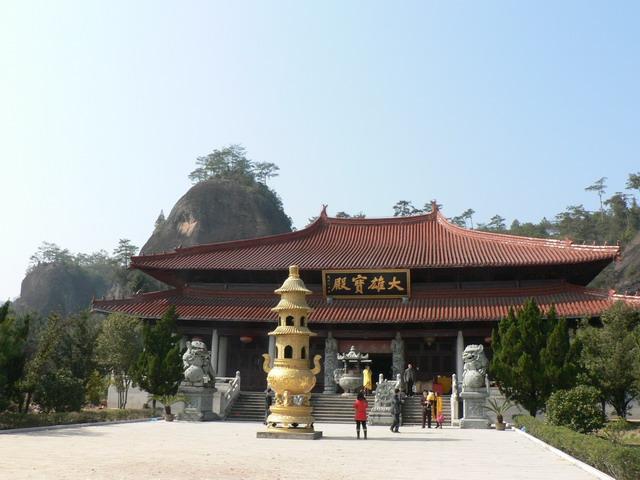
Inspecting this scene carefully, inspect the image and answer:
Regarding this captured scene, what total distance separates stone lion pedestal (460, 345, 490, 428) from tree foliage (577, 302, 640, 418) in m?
3.31

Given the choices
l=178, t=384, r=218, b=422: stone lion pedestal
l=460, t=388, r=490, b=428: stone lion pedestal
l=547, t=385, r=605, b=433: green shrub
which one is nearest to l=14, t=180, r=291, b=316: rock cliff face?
l=178, t=384, r=218, b=422: stone lion pedestal

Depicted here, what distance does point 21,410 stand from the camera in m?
20.2

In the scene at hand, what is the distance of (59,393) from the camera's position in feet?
66.3

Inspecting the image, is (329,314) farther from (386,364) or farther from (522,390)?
(522,390)

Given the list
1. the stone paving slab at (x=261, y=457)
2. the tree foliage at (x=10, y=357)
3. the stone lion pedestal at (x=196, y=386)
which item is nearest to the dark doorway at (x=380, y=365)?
the stone lion pedestal at (x=196, y=386)

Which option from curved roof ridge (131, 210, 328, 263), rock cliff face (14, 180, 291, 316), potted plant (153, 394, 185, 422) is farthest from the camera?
rock cliff face (14, 180, 291, 316)

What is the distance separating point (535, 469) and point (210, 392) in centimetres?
1590

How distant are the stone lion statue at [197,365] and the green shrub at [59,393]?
4226 millimetres

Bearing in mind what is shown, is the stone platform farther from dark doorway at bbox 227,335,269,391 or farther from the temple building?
dark doorway at bbox 227,335,269,391

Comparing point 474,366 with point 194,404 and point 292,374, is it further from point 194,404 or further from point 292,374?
point 194,404

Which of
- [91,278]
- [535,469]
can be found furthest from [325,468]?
[91,278]

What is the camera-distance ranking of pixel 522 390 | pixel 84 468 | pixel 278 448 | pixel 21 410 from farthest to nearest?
pixel 522 390
pixel 21 410
pixel 278 448
pixel 84 468

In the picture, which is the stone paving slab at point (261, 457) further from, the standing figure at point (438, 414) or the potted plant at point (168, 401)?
the potted plant at point (168, 401)

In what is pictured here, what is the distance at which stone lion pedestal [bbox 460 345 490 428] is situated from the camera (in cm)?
2280
